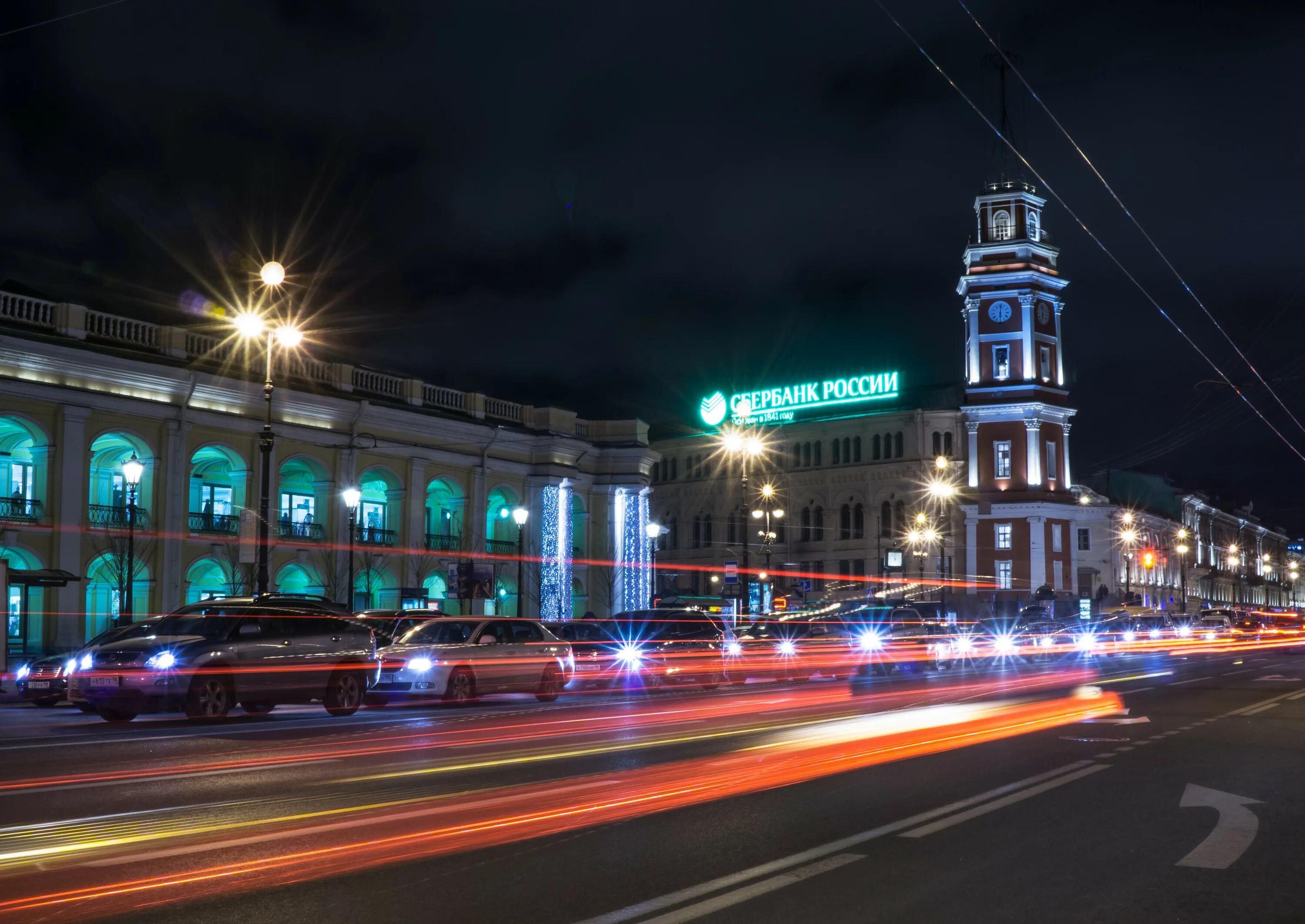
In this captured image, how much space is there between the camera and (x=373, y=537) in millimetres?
52375

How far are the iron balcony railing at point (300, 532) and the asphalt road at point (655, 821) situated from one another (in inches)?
1227

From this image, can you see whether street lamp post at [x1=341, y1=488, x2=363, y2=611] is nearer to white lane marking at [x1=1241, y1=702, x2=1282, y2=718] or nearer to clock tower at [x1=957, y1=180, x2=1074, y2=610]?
white lane marking at [x1=1241, y1=702, x2=1282, y2=718]

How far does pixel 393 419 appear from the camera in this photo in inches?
2061

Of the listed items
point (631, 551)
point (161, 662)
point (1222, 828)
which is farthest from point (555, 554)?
point (1222, 828)

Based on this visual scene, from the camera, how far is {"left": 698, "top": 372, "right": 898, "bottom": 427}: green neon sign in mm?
91875

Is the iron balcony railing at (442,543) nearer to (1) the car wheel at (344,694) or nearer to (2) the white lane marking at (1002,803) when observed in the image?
(1) the car wheel at (344,694)

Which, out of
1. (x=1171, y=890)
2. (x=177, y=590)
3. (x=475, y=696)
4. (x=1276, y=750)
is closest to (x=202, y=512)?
(x=177, y=590)

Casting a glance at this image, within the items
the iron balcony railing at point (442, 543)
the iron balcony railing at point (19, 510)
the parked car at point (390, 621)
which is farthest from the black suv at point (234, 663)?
the iron balcony railing at point (442, 543)

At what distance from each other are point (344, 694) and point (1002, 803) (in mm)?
12527

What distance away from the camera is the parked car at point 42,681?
22641mm

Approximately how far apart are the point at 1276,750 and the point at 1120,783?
4.11 m

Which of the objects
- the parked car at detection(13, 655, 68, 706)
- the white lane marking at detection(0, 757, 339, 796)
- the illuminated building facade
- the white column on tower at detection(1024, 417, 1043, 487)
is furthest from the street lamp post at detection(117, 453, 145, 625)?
the white column on tower at detection(1024, 417, 1043, 487)

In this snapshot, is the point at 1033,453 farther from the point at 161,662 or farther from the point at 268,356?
the point at 161,662

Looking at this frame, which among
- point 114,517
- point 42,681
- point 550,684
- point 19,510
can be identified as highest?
point 19,510
